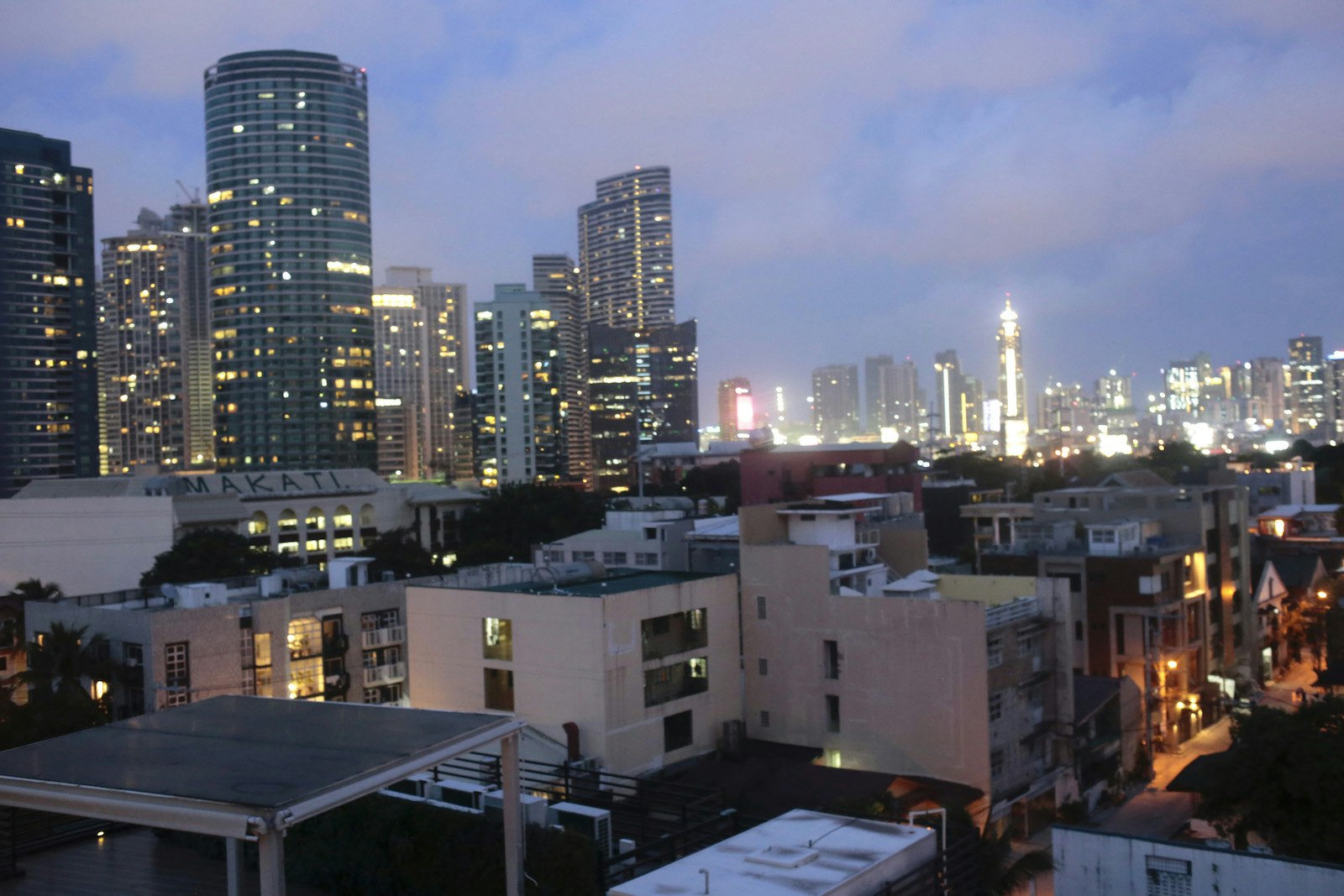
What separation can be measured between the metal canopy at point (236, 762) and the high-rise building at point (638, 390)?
15071 cm

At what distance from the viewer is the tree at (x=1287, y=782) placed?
16891 mm

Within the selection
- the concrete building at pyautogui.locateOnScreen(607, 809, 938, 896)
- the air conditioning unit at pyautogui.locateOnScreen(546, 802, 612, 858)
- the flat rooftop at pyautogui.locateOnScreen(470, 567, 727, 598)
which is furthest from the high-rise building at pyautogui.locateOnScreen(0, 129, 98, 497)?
the concrete building at pyautogui.locateOnScreen(607, 809, 938, 896)

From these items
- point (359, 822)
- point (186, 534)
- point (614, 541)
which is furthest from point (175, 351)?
point (359, 822)

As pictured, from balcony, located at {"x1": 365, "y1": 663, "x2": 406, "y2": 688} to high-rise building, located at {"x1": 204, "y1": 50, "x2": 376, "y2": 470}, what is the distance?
81.7 metres

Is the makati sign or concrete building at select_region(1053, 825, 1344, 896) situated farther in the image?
the makati sign

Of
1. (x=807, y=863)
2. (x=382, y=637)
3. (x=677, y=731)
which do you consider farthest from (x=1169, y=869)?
(x=382, y=637)

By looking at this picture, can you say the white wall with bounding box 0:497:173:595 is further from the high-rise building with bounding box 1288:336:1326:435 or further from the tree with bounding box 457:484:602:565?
the high-rise building with bounding box 1288:336:1326:435

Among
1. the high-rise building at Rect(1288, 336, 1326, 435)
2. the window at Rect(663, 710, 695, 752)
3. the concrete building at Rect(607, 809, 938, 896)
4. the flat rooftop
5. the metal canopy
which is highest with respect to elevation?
the high-rise building at Rect(1288, 336, 1326, 435)

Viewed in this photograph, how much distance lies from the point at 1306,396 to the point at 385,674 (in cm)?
19107

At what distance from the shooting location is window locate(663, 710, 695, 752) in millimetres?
24125

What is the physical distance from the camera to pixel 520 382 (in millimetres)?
126812

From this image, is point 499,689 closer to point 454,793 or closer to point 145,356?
point 454,793

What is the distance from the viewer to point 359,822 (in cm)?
1138

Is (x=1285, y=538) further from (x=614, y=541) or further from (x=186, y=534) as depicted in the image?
(x=186, y=534)
